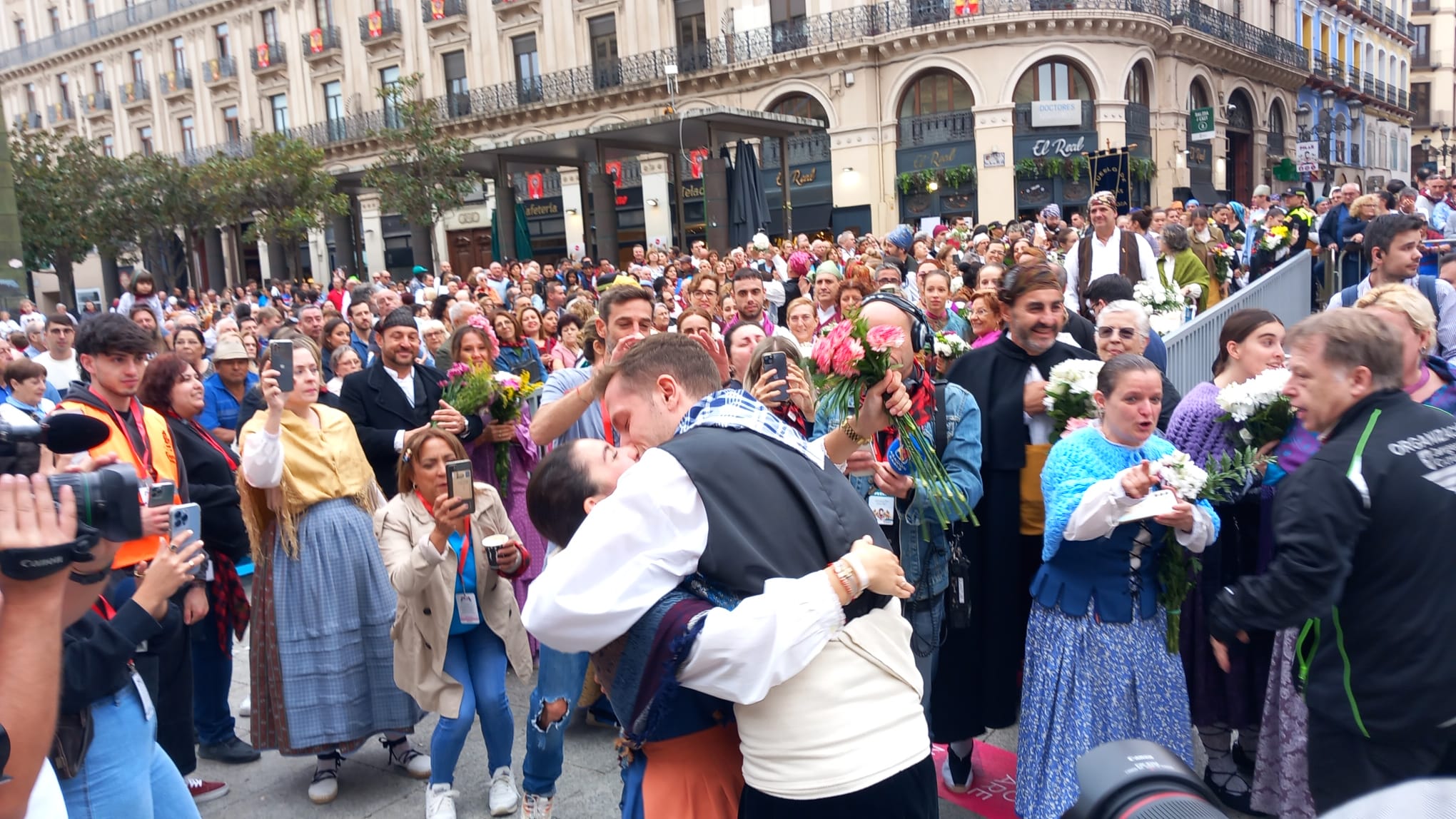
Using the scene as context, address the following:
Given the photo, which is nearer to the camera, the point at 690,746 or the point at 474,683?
the point at 690,746

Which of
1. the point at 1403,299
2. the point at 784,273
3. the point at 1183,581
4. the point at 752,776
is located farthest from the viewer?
the point at 784,273

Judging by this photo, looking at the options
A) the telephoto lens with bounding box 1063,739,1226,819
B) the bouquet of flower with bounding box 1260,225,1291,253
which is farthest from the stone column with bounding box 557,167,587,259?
the telephoto lens with bounding box 1063,739,1226,819

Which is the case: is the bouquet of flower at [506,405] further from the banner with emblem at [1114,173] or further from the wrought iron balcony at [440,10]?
the wrought iron balcony at [440,10]

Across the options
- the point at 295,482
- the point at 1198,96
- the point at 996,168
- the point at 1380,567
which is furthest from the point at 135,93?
the point at 1380,567

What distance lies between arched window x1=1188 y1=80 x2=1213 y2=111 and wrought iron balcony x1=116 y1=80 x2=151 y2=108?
145 feet

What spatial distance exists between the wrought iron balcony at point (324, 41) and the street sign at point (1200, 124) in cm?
3107

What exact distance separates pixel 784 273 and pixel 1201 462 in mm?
10505

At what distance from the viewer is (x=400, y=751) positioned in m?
4.74

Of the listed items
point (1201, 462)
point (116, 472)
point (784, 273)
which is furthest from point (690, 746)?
point (784, 273)

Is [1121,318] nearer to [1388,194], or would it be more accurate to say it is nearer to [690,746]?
[690,746]

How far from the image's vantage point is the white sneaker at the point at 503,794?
4.16 m

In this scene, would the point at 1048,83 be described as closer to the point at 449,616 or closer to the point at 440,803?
the point at 449,616

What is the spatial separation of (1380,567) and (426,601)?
11.1 ft

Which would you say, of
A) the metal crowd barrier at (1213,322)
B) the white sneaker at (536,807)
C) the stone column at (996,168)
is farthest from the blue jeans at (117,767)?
the stone column at (996,168)
